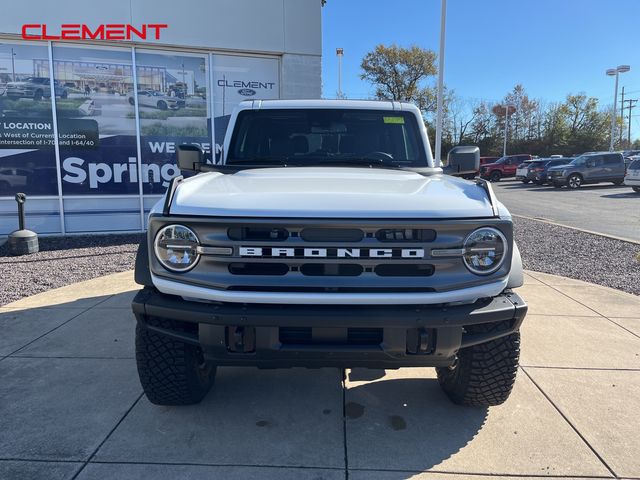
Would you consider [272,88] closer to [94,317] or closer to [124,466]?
[94,317]

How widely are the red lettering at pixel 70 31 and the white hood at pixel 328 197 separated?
24.0ft

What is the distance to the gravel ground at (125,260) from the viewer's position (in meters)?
6.32

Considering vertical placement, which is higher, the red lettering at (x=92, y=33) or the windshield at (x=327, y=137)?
the red lettering at (x=92, y=33)

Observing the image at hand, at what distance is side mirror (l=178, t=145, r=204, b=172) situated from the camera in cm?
392

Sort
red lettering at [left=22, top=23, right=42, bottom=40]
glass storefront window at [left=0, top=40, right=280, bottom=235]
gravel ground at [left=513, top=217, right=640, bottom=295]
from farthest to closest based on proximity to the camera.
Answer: glass storefront window at [left=0, top=40, right=280, bottom=235] → red lettering at [left=22, top=23, right=42, bottom=40] → gravel ground at [left=513, top=217, right=640, bottom=295]

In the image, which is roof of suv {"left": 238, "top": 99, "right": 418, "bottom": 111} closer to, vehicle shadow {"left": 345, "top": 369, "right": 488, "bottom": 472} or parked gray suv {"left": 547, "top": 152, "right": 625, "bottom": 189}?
vehicle shadow {"left": 345, "top": 369, "right": 488, "bottom": 472}

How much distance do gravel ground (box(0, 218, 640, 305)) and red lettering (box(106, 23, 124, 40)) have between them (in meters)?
3.62

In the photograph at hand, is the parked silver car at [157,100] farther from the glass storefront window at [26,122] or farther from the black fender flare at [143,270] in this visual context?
the black fender flare at [143,270]

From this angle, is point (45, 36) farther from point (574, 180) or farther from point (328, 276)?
point (574, 180)

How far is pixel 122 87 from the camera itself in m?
9.26

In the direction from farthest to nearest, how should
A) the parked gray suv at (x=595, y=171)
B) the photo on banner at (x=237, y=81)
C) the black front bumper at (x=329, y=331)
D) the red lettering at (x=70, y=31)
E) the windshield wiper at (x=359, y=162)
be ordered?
the parked gray suv at (x=595, y=171) → the photo on banner at (x=237, y=81) → the red lettering at (x=70, y=31) → the windshield wiper at (x=359, y=162) → the black front bumper at (x=329, y=331)

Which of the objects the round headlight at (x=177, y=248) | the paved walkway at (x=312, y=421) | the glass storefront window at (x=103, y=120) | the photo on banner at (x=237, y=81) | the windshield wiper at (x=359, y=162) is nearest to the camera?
the round headlight at (x=177, y=248)

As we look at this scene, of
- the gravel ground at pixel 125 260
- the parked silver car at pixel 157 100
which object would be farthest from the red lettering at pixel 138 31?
the gravel ground at pixel 125 260

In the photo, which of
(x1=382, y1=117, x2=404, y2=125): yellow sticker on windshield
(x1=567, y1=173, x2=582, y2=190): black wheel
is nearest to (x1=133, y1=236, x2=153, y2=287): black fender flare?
(x1=382, y1=117, x2=404, y2=125): yellow sticker on windshield
